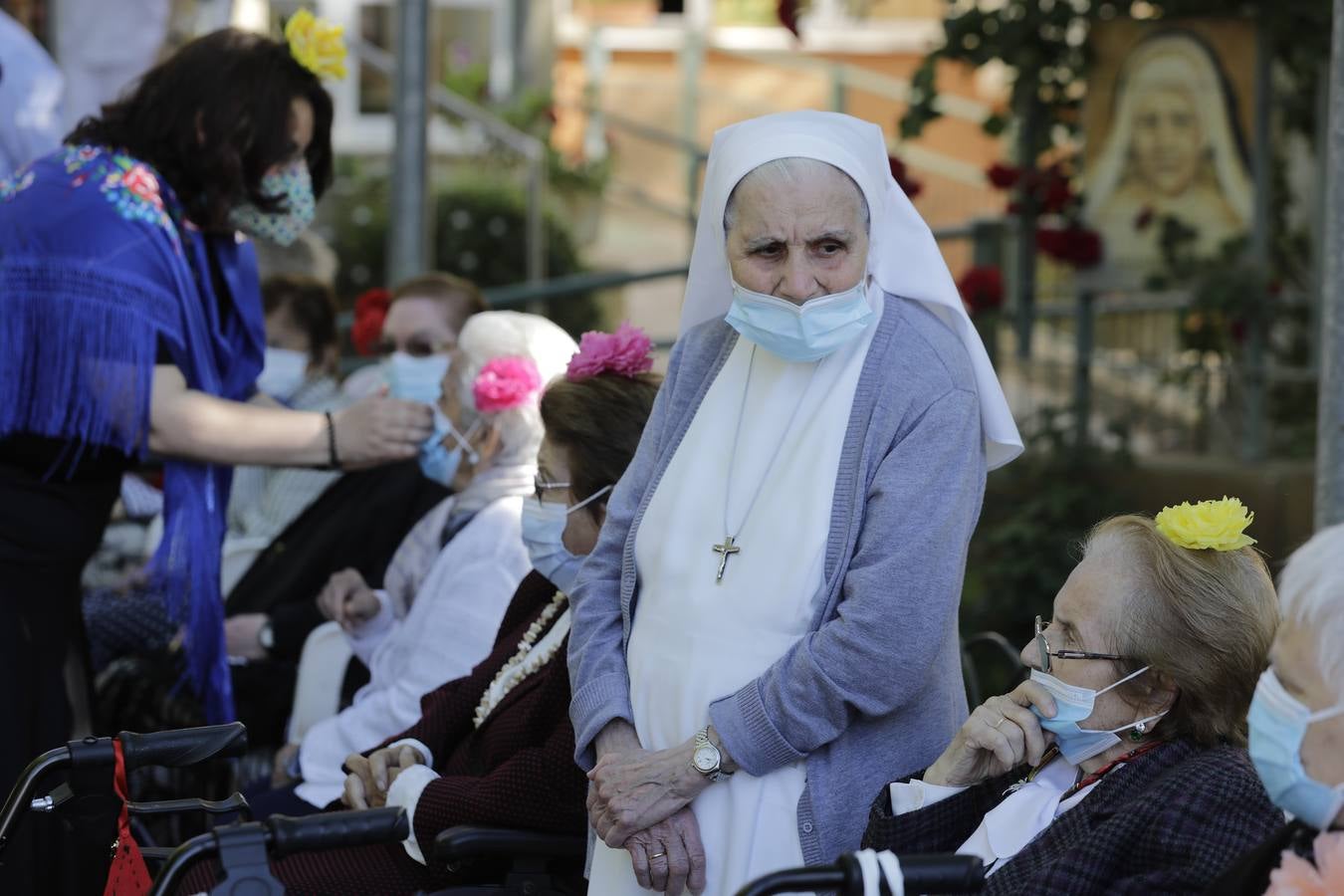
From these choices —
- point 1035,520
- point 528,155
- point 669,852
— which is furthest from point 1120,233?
point 528,155

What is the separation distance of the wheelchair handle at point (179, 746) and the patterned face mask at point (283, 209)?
5.42ft

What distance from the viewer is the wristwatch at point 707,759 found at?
2.82m

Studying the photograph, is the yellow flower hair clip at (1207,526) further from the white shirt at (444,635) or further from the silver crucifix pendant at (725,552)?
the white shirt at (444,635)

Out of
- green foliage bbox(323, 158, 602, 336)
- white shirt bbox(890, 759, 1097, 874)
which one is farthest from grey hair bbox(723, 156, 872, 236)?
green foliage bbox(323, 158, 602, 336)

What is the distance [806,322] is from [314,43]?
5.92 ft

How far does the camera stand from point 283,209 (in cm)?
407

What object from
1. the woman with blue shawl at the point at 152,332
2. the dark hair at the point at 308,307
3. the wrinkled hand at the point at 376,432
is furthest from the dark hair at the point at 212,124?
the dark hair at the point at 308,307

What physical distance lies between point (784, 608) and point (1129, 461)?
435cm

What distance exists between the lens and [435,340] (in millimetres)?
5055

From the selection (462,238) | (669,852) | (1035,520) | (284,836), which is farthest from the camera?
(462,238)

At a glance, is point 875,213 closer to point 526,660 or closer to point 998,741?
point 998,741

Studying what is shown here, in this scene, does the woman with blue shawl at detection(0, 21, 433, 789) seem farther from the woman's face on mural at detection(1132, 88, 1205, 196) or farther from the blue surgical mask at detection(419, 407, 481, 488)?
the woman's face on mural at detection(1132, 88, 1205, 196)

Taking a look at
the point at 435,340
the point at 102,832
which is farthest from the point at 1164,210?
the point at 102,832

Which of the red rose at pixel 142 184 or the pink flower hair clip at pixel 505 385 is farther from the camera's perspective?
the pink flower hair clip at pixel 505 385
